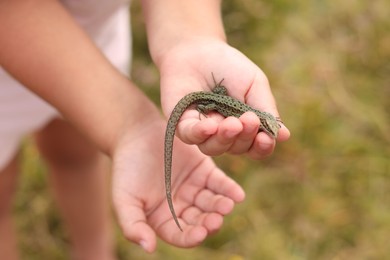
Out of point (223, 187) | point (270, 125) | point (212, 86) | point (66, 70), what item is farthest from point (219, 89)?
point (66, 70)

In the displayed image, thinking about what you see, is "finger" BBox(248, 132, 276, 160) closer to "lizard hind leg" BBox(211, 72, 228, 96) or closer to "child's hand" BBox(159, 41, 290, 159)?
"child's hand" BBox(159, 41, 290, 159)

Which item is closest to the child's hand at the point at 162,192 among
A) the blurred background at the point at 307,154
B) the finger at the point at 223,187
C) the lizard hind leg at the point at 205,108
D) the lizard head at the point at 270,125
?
the finger at the point at 223,187

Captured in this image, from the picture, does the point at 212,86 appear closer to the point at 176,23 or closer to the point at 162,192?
the point at 176,23

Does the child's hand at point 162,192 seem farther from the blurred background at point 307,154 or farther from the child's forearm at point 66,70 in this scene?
the blurred background at point 307,154

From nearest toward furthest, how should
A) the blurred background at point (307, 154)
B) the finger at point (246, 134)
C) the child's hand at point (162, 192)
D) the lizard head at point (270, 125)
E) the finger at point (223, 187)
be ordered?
1. the finger at point (246, 134)
2. the lizard head at point (270, 125)
3. the child's hand at point (162, 192)
4. the finger at point (223, 187)
5. the blurred background at point (307, 154)

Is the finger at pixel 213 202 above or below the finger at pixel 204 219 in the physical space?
above

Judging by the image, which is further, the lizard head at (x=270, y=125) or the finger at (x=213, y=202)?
the finger at (x=213, y=202)

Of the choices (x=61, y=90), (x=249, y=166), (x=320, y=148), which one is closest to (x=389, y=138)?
(x=320, y=148)
